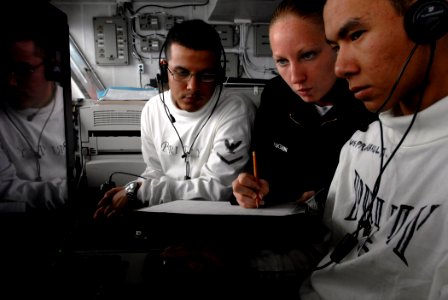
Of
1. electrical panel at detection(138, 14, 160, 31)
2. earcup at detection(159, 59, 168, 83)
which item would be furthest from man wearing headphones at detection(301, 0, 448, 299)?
electrical panel at detection(138, 14, 160, 31)

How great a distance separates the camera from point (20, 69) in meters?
0.51

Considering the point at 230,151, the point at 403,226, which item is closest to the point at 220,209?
the point at 403,226

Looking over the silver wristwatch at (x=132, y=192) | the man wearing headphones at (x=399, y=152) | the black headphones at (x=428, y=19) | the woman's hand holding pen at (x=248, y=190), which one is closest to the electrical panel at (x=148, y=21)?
the silver wristwatch at (x=132, y=192)

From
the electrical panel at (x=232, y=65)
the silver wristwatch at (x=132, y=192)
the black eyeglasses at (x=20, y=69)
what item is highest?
the electrical panel at (x=232, y=65)

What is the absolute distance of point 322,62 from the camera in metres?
0.95

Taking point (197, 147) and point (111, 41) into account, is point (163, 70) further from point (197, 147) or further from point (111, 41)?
point (111, 41)

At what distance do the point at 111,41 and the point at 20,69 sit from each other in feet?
9.18

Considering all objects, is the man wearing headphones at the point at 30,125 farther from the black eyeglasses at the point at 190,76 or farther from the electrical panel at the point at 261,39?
the electrical panel at the point at 261,39

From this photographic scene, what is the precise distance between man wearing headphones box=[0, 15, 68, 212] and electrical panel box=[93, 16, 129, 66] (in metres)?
2.67

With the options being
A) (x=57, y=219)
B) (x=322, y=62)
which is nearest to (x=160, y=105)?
(x=322, y=62)

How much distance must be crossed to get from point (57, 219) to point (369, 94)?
629mm

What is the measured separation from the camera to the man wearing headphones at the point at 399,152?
0.51 metres

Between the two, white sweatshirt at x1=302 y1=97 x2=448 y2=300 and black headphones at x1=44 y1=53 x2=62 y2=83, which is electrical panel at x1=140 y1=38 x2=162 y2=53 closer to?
black headphones at x1=44 y1=53 x2=62 y2=83

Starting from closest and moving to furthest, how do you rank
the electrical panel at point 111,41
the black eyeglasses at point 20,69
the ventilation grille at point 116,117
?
1. the black eyeglasses at point 20,69
2. the ventilation grille at point 116,117
3. the electrical panel at point 111,41
